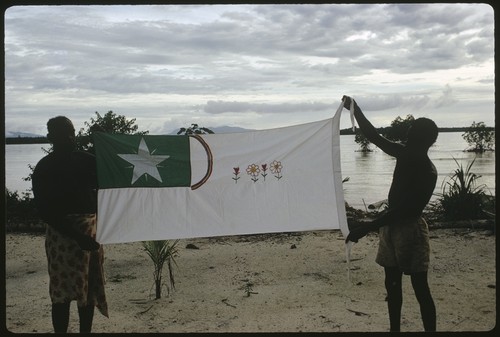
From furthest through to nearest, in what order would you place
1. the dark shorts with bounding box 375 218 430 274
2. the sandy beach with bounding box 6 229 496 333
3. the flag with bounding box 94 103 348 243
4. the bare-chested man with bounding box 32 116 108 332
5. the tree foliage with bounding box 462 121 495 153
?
the tree foliage with bounding box 462 121 495 153 → the sandy beach with bounding box 6 229 496 333 → the flag with bounding box 94 103 348 243 → the dark shorts with bounding box 375 218 430 274 → the bare-chested man with bounding box 32 116 108 332

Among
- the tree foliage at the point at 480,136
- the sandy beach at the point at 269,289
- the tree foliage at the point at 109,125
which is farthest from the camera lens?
the tree foliage at the point at 480,136

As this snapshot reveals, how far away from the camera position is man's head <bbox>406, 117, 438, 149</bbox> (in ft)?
12.7

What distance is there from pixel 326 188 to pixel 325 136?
0.51 meters

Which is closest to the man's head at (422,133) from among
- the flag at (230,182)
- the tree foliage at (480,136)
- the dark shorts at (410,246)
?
the dark shorts at (410,246)

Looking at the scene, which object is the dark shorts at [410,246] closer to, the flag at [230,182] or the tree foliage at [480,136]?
the flag at [230,182]

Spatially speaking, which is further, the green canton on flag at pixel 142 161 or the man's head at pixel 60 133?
the green canton on flag at pixel 142 161

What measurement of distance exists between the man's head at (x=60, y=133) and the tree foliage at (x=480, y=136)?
4606 centimetres

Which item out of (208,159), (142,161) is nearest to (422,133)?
(208,159)

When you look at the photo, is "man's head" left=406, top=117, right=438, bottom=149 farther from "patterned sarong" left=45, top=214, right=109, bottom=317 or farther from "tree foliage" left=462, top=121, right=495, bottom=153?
"tree foliage" left=462, top=121, right=495, bottom=153

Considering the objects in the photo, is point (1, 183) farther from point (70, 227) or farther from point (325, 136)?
point (325, 136)

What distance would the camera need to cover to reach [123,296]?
5914 mm

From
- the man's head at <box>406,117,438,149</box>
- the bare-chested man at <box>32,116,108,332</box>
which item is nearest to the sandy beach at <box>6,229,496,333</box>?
the bare-chested man at <box>32,116,108,332</box>

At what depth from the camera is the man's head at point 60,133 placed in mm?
3828

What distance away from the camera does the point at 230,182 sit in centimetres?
468
